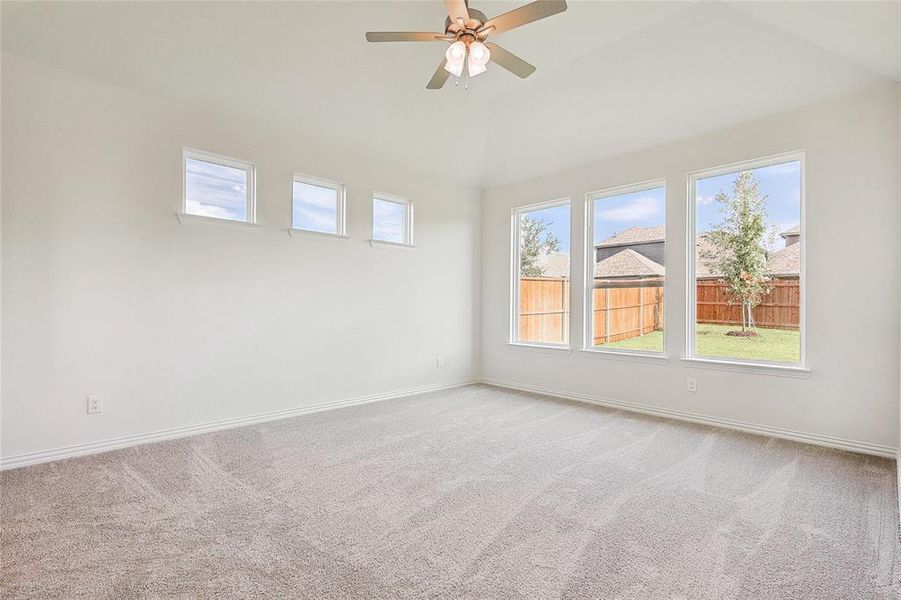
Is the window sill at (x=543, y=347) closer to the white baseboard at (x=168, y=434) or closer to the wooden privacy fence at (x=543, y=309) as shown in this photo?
the wooden privacy fence at (x=543, y=309)

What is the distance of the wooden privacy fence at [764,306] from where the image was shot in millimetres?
3713

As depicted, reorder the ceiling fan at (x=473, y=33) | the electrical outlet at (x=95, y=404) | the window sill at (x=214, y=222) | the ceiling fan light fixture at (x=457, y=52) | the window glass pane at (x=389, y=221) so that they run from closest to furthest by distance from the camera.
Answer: the ceiling fan at (x=473, y=33) < the ceiling fan light fixture at (x=457, y=52) < the electrical outlet at (x=95, y=404) < the window sill at (x=214, y=222) < the window glass pane at (x=389, y=221)

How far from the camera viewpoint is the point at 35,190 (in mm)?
2973

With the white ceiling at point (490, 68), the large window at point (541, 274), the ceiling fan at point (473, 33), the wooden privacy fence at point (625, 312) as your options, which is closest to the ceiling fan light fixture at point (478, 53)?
the ceiling fan at point (473, 33)

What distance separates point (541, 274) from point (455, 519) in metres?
3.76

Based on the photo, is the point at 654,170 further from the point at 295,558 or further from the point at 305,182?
the point at 295,558

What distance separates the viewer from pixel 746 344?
3.93m

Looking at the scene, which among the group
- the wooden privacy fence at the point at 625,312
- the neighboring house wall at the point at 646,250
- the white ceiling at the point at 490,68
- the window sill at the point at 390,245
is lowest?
the wooden privacy fence at the point at 625,312

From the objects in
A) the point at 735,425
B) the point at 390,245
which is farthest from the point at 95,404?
the point at 735,425

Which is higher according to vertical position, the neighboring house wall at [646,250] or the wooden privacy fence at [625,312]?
the neighboring house wall at [646,250]

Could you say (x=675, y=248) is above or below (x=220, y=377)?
above

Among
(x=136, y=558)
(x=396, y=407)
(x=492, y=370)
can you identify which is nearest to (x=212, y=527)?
(x=136, y=558)

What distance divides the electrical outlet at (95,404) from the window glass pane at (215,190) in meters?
1.57

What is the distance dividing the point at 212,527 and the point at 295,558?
0.55 metres
